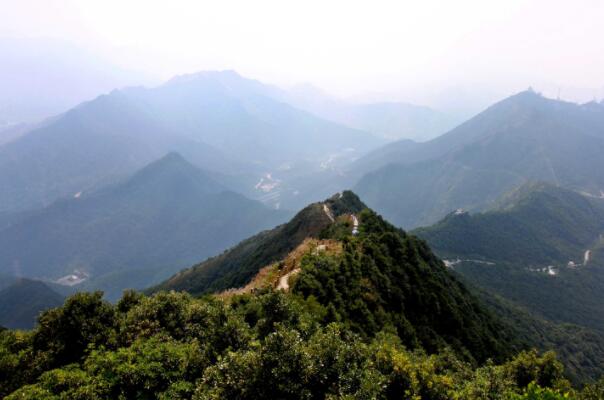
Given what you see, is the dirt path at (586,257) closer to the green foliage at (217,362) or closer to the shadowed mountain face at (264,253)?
the shadowed mountain face at (264,253)

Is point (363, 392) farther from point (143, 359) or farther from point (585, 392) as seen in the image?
point (585, 392)

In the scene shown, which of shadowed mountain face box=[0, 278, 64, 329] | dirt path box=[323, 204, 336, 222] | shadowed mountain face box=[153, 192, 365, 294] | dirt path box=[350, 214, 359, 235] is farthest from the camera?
shadowed mountain face box=[0, 278, 64, 329]

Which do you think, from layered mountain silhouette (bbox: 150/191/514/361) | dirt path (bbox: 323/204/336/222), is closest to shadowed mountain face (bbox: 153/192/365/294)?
dirt path (bbox: 323/204/336/222)

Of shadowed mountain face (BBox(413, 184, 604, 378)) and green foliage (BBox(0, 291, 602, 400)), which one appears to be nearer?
green foliage (BBox(0, 291, 602, 400))

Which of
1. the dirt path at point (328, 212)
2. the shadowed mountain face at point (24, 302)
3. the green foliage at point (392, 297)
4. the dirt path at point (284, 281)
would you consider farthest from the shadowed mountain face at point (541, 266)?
the shadowed mountain face at point (24, 302)

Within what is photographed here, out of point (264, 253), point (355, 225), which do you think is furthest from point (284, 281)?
point (264, 253)

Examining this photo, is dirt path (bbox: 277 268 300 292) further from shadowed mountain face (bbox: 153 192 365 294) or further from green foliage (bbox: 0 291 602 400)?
shadowed mountain face (bbox: 153 192 365 294)

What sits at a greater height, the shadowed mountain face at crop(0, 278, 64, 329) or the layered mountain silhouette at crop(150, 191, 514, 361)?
the layered mountain silhouette at crop(150, 191, 514, 361)

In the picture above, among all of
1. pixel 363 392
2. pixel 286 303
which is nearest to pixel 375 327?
pixel 286 303
